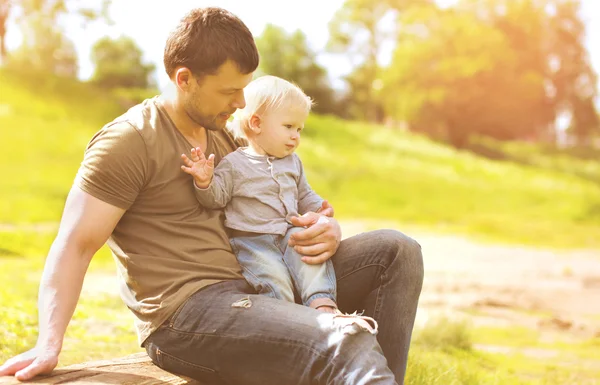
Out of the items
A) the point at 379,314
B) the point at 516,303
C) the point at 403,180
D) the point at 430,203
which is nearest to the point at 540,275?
the point at 516,303

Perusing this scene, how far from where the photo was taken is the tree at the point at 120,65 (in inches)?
643

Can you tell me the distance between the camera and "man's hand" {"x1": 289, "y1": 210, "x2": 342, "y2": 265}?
2361 mm

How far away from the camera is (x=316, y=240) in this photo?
239 centimetres

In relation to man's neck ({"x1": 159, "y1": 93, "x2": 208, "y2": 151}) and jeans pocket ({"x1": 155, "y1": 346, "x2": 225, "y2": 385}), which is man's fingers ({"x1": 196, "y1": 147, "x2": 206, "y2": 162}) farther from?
jeans pocket ({"x1": 155, "y1": 346, "x2": 225, "y2": 385})

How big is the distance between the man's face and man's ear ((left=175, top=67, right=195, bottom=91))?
0.01 metres

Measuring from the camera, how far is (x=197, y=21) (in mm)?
2240

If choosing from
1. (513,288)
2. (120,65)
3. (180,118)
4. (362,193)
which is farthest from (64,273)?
(120,65)

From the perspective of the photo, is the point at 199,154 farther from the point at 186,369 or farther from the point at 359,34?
the point at 359,34

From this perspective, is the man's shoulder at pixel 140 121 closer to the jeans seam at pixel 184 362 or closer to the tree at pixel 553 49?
the jeans seam at pixel 184 362

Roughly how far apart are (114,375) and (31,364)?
26 centimetres

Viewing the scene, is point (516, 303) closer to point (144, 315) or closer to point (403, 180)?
point (144, 315)

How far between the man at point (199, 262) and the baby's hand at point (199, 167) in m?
0.06

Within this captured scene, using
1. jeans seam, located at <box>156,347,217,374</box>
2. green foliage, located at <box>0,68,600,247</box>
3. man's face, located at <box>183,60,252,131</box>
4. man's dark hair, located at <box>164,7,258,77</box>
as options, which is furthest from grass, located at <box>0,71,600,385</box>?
man's dark hair, located at <box>164,7,258,77</box>

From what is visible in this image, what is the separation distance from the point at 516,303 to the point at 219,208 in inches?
204
